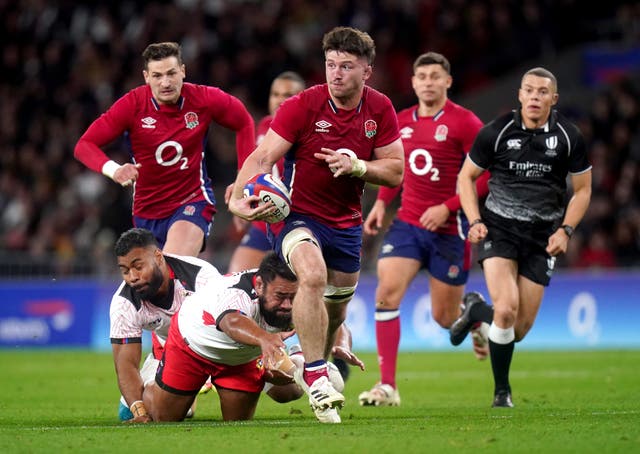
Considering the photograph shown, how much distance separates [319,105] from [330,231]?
91cm

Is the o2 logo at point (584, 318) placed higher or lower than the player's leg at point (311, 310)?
lower

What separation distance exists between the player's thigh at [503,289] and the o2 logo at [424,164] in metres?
1.82

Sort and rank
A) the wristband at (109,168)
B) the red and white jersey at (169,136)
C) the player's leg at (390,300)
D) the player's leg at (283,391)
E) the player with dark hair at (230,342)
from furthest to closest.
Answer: the player's leg at (390,300) → the red and white jersey at (169,136) → the wristband at (109,168) → the player's leg at (283,391) → the player with dark hair at (230,342)

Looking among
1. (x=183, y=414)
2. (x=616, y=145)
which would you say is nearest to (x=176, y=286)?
(x=183, y=414)

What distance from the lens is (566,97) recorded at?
21828 mm

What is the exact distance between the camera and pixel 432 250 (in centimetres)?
1132

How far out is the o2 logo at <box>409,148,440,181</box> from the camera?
11.4m

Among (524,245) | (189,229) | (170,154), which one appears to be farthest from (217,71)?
(524,245)

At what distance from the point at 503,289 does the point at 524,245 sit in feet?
1.49

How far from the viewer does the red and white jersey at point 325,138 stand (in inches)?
334

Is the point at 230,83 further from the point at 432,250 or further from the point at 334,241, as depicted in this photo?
the point at 334,241

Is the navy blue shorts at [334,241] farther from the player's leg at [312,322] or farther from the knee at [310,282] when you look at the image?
the knee at [310,282]

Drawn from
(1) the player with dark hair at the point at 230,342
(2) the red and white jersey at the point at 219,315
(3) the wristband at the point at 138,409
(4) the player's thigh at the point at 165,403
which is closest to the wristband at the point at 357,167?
(1) the player with dark hair at the point at 230,342

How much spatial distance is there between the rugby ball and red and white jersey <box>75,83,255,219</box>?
2.58 meters
